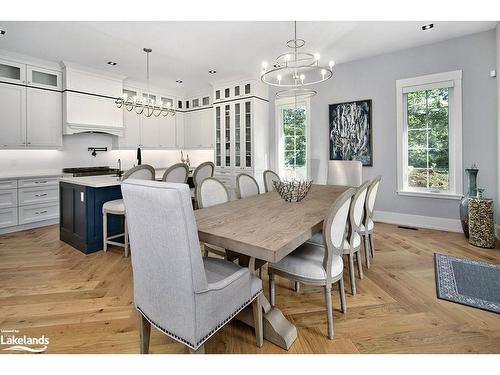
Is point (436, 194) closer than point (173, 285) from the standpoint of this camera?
No

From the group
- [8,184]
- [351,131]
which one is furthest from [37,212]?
[351,131]

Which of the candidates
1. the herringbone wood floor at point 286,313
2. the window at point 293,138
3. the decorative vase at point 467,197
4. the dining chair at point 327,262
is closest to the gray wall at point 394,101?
the window at point 293,138

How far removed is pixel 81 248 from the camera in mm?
3248

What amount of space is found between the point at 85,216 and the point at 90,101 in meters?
2.77

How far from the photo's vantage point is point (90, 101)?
491cm

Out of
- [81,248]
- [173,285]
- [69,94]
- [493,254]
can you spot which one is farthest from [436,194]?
[69,94]

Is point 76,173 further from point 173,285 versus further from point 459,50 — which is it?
point 459,50

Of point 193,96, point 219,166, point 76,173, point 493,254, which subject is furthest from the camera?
point 193,96

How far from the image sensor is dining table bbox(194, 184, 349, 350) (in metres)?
1.34

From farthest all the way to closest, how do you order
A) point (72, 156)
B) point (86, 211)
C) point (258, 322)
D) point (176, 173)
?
point (72, 156) < point (176, 173) < point (86, 211) < point (258, 322)

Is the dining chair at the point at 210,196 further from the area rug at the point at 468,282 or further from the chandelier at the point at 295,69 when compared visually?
the area rug at the point at 468,282

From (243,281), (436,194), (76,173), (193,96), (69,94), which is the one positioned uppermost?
(193,96)

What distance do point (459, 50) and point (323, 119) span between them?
211 cm

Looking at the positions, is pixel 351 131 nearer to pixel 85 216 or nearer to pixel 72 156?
pixel 85 216
